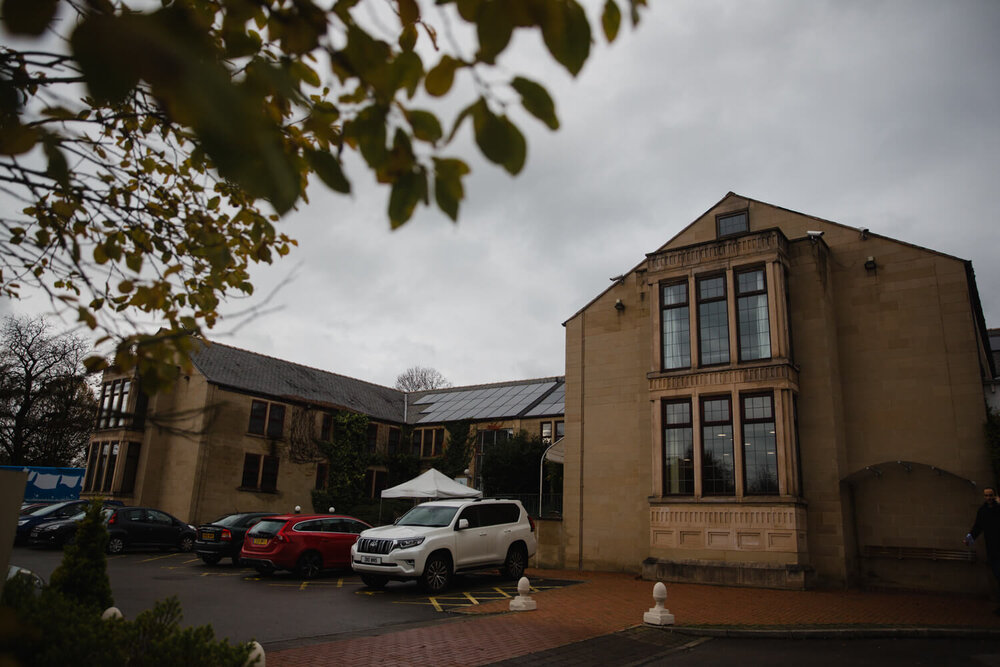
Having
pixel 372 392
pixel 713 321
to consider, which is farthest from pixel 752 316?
pixel 372 392

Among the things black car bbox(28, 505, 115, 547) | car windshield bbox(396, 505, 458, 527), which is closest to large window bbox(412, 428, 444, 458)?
black car bbox(28, 505, 115, 547)

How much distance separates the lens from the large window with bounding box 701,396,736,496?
17.0 m

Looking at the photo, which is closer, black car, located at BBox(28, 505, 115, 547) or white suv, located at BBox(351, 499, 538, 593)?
white suv, located at BBox(351, 499, 538, 593)

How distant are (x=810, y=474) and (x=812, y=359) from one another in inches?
119

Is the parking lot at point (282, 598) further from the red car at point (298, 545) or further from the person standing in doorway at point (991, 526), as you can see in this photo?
the person standing in doorway at point (991, 526)

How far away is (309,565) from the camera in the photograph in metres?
A: 17.0

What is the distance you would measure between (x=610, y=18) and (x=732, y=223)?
1892cm

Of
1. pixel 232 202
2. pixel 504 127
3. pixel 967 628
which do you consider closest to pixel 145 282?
pixel 232 202

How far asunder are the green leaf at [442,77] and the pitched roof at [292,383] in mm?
31809

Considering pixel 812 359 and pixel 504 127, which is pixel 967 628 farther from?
pixel 504 127

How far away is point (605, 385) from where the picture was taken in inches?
818

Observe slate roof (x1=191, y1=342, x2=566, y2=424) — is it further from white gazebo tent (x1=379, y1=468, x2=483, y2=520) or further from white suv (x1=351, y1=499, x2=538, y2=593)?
white suv (x1=351, y1=499, x2=538, y2=593)

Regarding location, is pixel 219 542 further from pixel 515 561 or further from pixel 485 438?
pixel 485 438

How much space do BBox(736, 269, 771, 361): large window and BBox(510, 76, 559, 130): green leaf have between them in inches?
663
